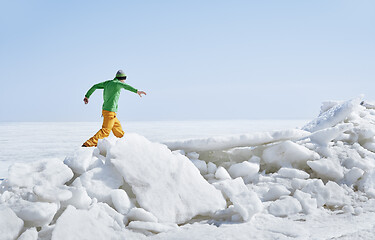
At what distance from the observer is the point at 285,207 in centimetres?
261

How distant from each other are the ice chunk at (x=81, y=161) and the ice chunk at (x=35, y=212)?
464 mm

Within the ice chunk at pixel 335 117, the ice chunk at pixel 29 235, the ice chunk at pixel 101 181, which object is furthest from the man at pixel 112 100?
the ice chunk at pixel 29 235

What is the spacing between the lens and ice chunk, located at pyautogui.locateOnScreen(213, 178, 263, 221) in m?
2.45

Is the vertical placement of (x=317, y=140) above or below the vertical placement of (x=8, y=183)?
above

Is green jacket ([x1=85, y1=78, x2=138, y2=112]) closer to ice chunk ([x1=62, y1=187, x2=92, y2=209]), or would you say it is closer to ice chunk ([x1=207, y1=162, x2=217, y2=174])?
ice chunk ([x1=207, y1=162, x2=217, y2=174])

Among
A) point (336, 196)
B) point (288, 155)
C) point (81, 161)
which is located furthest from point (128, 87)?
point (336, 196)

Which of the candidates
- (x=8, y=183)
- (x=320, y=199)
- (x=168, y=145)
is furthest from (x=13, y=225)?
(x=320, y=199)

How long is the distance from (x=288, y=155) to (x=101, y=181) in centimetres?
168

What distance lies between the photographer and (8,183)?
252 centimetres

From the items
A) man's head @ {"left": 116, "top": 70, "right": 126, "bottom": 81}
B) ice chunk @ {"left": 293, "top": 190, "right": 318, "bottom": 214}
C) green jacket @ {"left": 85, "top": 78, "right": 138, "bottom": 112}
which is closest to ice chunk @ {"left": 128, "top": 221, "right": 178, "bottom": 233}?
ice chunk @ {"left": 293, "top": 190, "right": 318, "bottom": 214}

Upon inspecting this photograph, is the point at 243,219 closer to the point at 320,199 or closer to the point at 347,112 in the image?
the point at 320,199

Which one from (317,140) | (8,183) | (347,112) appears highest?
(347,112)

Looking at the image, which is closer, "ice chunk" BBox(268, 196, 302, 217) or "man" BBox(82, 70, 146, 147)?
"ice chunk" BBox(268, 196, 302, 217)

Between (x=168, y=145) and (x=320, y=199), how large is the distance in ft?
4.39
